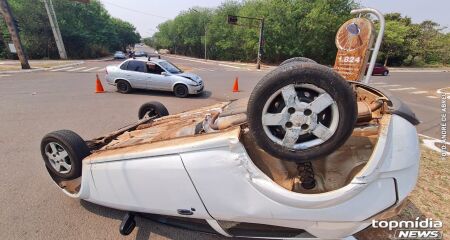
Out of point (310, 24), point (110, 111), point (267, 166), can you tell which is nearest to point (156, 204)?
point (267, 166)

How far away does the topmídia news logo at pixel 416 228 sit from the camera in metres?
2.39

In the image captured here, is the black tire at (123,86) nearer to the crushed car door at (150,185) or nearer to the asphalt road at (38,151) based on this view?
the asphalt road at (38,151)

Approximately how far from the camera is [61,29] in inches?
1382

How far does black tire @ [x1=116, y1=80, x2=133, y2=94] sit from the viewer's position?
9.93 m

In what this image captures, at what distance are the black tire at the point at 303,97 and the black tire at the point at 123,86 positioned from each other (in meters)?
9.32

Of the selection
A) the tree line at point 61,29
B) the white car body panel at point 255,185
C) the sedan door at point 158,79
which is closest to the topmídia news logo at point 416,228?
the white car body panel at point 255,185

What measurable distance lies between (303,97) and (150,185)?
141cm

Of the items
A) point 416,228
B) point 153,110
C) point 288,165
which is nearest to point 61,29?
point 153,110

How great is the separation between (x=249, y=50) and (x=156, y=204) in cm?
4139

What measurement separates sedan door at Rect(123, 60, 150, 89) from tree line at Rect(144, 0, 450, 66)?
26.3m

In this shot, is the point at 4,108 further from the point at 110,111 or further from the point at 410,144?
the point at 410,144

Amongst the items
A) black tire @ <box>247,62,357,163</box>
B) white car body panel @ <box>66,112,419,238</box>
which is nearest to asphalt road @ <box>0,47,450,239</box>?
white car body panel @ <box>66,112,419,238</box>

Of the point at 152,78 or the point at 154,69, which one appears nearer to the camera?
the point at 152,78

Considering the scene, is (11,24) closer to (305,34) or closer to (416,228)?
(416,228)
